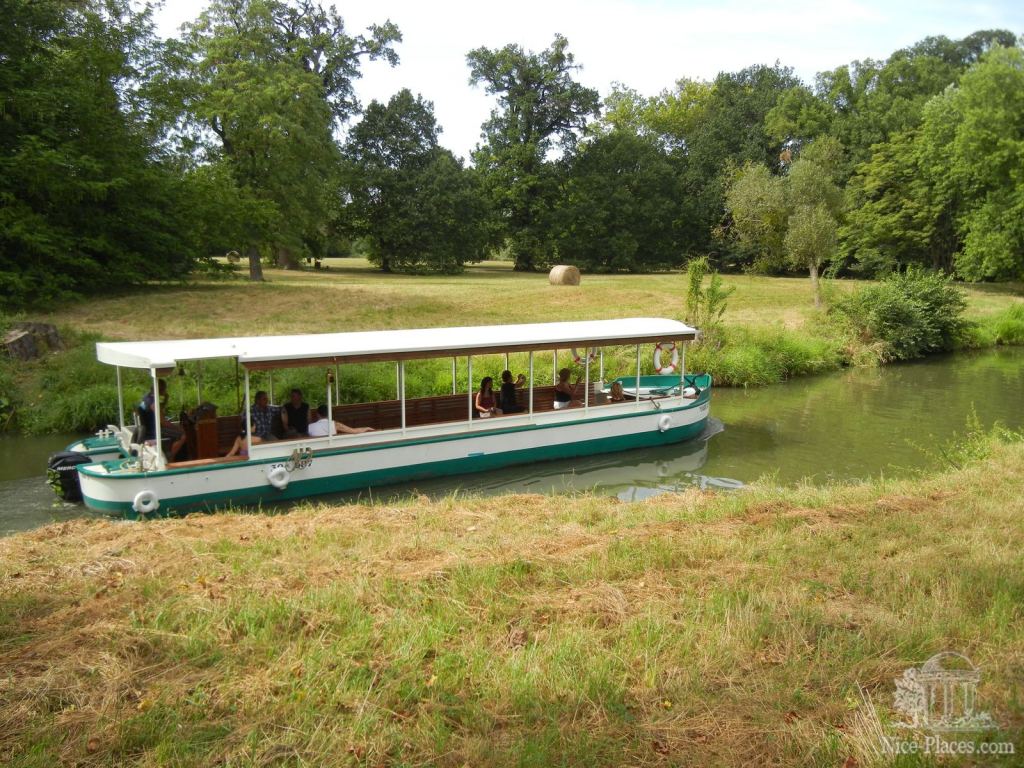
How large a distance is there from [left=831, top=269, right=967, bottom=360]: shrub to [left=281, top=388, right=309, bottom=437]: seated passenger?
24461mm

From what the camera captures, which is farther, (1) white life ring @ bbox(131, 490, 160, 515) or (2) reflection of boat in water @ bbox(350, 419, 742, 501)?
(2) reflection of boat in water @ bbox(350, 419, 742, 501)

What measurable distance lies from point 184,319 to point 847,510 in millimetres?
22560

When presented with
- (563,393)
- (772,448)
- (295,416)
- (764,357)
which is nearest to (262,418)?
(295,416)

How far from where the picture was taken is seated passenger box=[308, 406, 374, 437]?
13367mm

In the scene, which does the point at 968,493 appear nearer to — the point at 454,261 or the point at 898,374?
the point at 898,374

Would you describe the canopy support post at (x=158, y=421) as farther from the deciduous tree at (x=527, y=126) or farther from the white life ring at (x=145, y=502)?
the deciduous tree at (x=527, y=126)

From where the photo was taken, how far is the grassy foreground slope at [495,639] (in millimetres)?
4426

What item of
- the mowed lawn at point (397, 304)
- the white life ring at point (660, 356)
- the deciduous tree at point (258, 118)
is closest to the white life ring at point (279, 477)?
the white life ring at point (660, 356)

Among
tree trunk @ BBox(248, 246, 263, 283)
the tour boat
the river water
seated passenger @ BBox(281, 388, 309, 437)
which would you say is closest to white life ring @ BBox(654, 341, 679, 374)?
the tour boat

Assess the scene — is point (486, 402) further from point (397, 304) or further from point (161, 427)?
point (397, 304)

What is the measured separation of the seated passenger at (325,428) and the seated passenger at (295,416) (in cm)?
14

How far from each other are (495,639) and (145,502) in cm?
756

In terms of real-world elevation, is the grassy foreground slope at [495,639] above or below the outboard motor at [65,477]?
above

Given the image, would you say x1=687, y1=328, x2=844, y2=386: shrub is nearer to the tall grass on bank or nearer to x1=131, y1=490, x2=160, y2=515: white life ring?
the tall grass on bank
